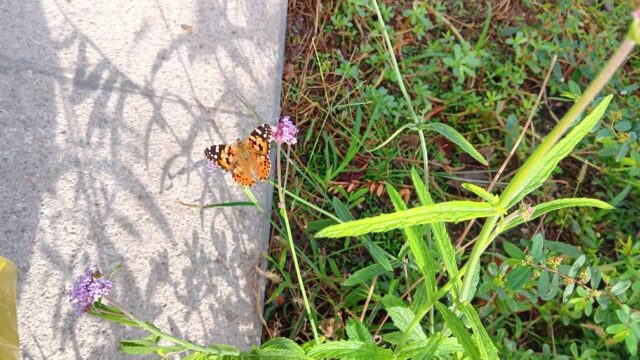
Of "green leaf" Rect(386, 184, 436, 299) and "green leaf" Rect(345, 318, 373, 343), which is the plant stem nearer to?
"green leaf" Rect(386, 184, 436, 299)

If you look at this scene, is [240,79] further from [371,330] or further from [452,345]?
[452,345]

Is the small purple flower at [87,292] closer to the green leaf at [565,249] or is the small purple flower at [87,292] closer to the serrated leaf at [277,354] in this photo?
the serrated leaf at [277,354]

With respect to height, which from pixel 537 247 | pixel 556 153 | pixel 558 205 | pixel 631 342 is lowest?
pixel 631 342

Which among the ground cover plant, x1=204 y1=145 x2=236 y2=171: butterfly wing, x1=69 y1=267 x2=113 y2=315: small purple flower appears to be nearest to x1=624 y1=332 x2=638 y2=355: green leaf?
the ground cover plant

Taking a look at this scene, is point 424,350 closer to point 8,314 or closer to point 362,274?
point 362,274

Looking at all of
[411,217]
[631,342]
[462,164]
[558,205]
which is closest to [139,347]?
[411,217]

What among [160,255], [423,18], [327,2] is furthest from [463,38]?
[160,255]
